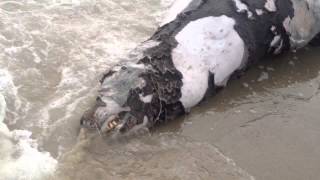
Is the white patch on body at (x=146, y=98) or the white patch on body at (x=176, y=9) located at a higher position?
the white patch on body at (x=176, y=9)

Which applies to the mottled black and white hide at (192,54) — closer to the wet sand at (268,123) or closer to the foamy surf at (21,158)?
the wet sand at (268,123)

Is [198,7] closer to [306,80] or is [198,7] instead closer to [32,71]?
[306,80]

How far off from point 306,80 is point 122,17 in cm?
183

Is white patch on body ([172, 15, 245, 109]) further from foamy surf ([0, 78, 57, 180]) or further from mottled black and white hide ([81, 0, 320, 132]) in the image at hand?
foamy surf ([0, 78, 57, 180])

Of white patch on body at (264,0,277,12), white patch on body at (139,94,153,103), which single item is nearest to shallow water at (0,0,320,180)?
white patch on body at (139,94,153,103)

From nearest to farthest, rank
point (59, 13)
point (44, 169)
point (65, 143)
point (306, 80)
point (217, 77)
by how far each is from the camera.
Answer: point (44, 169)
point (65, 143)
point (217, 77)
point (306, 80)
point (59, 13)

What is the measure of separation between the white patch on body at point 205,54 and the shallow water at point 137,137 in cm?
16

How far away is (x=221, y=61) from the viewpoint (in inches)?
183

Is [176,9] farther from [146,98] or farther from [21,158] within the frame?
[21,158]

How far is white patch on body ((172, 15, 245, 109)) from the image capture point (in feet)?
14.6

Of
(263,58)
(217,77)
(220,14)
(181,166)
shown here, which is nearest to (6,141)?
(181,166)

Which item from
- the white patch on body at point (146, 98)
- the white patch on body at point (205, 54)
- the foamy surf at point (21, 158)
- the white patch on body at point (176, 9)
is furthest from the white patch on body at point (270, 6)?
the foamy surf at point (21, 158)

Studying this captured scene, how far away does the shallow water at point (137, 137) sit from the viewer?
12.8 ft

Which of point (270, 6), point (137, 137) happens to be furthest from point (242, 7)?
point (137, 137)
